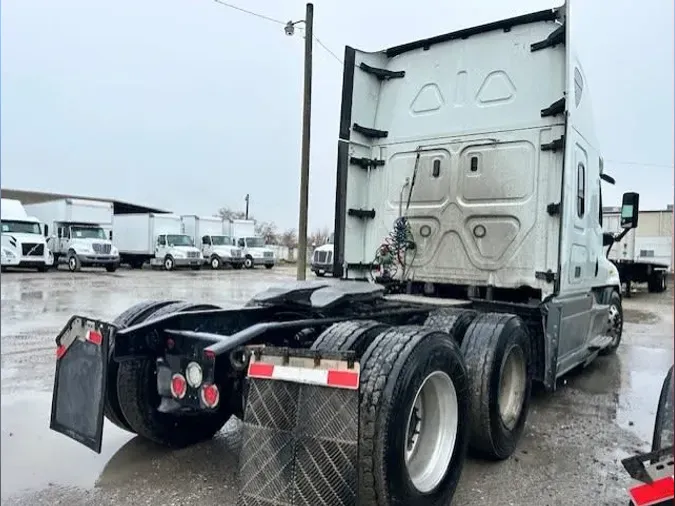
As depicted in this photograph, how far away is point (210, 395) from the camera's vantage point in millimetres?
3145

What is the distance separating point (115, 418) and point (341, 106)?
380 centimetres

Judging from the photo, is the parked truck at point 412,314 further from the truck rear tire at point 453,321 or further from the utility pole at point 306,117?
the utility pole at point 306,117

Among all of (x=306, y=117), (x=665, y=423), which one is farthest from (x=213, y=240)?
(x=665, y=423)

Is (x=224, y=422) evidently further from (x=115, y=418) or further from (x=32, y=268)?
(x=32, y=268)

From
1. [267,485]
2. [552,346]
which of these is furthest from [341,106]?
[267,485]

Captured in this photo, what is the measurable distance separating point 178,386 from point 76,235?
26.3 metres

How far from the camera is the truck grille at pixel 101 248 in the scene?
2664cm

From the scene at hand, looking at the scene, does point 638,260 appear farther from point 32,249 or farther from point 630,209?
point 32,249

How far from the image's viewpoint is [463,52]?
5746mm

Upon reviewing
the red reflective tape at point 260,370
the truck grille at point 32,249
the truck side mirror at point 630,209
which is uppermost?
the truck side mirror at point 630,209

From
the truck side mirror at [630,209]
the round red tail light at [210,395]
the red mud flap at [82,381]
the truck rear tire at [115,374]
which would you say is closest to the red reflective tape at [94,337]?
the red mud flap at [82,381]

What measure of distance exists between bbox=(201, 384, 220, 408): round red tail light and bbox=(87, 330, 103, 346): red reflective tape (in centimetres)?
69

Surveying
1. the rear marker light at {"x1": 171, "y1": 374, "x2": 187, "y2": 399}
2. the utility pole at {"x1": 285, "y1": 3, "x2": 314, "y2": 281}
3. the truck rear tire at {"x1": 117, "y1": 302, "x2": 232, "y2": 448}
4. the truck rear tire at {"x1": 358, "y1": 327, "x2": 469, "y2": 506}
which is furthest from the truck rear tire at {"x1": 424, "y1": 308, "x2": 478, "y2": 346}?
the utility pole at {"x1": 285, "y1": 3, "x2": 314, "y2": 281}

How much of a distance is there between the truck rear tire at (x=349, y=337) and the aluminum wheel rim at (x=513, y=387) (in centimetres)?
141
